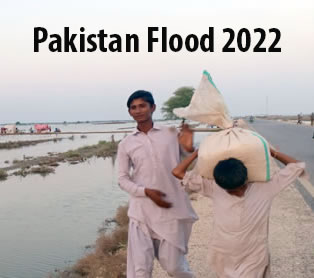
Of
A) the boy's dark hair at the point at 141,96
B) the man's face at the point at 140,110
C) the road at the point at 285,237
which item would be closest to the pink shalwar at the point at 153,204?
the man's face at the point at 140,110

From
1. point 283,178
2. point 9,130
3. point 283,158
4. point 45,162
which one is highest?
point 283,158

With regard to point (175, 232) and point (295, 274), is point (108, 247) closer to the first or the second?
point (295, 274)

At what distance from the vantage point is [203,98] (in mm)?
3061

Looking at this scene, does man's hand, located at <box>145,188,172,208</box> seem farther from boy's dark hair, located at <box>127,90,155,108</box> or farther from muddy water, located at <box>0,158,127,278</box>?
muddy water, located at <box>0,158,127,278</box>

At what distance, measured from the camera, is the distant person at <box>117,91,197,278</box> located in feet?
11.3

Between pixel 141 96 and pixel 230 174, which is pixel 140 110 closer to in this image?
pixel 141 96

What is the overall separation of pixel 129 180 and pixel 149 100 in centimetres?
62

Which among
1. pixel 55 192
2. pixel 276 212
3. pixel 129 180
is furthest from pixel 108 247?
pixel 55 192

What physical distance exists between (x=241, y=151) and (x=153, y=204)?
98 cm

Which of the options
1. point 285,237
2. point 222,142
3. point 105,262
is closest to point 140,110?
point 222,142

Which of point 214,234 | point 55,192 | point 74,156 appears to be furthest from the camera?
point 74,156

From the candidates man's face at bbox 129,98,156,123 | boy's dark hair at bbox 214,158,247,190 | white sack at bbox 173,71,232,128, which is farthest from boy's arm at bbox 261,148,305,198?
man's face at bbox 129,98,156,123

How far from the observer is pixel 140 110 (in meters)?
3.50

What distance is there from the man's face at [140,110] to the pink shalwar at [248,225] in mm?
902
